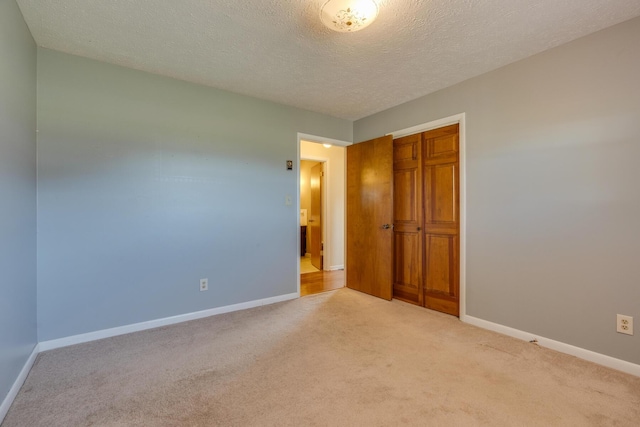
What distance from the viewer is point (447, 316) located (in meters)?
2.85

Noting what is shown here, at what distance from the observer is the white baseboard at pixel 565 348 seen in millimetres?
1846

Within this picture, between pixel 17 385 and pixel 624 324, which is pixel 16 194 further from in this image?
pixel 624 324

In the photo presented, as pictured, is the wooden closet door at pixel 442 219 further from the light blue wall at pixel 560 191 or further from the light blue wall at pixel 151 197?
the light blue wall at pixel 151 197

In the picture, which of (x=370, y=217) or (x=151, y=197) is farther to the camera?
(x=370, y=217)

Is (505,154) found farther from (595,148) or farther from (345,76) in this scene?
→ (345,76)

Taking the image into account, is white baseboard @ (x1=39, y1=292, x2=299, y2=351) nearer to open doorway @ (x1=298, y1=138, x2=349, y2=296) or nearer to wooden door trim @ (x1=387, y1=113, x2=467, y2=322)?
open doorway @ (x1=298, y1=138, x2=349, y2=296)

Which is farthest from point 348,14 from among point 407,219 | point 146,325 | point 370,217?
point 146,325

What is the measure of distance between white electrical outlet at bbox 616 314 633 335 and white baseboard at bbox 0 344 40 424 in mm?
3731

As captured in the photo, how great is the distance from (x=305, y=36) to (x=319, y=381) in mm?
2376

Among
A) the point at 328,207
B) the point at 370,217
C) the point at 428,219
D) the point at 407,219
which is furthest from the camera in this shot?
the point at 328,207

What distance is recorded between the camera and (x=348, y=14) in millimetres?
1671

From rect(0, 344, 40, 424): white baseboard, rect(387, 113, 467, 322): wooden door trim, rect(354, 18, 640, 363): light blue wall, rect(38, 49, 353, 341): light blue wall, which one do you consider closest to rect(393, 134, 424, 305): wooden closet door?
rect(387, 113, 467, 322): wooden door trim

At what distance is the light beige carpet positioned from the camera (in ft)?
4.73

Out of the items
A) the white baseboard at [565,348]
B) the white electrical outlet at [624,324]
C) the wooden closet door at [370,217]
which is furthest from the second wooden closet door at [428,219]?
the white electrical outlet at [624,324]
